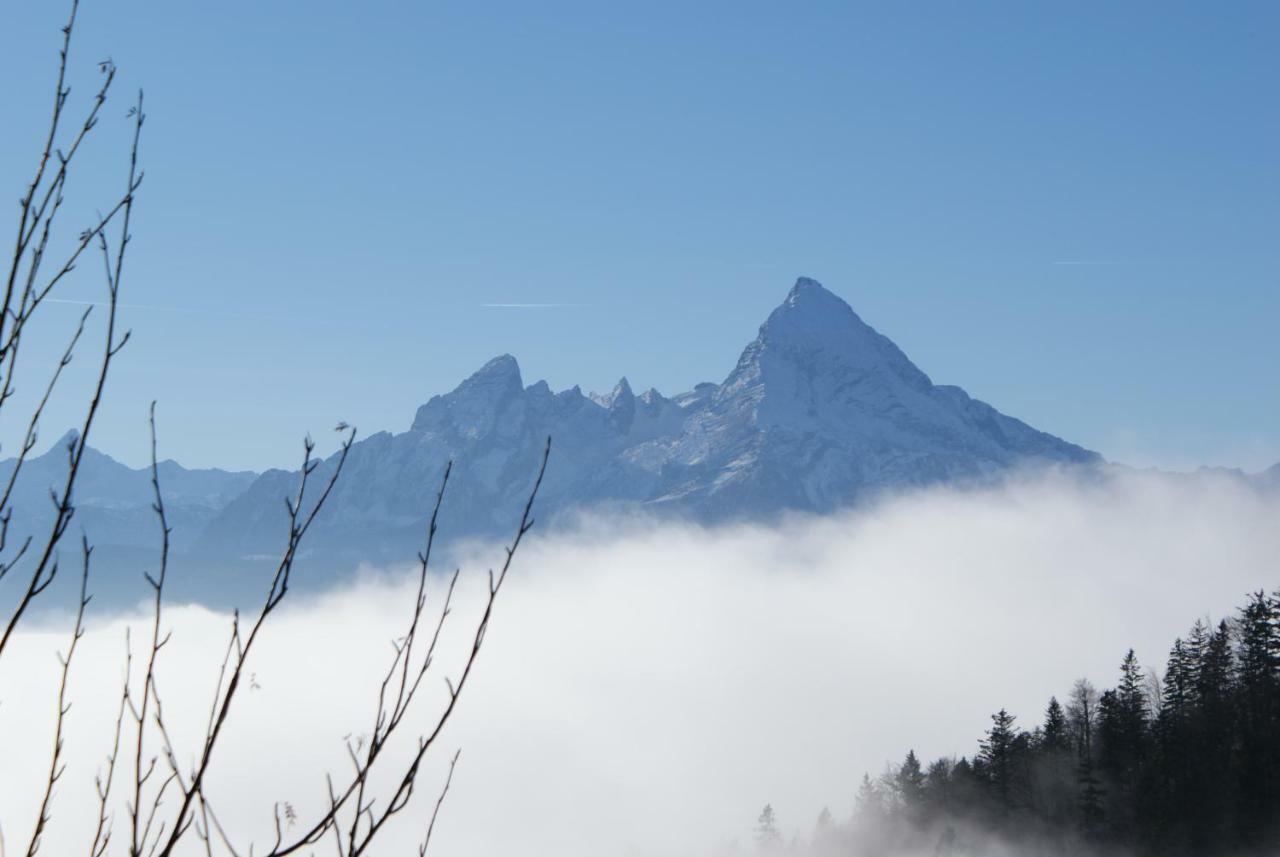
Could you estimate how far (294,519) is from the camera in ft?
12.0

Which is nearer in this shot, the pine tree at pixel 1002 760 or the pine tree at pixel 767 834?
the pine tree at pixel 1002 760

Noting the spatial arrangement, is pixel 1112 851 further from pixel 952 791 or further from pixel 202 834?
pixel 202 834

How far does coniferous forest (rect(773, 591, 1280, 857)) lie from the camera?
201ft

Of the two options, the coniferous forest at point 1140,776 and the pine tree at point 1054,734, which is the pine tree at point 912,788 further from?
the pine tree at point 1054,734

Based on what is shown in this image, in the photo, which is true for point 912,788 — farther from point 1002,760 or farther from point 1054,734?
point 1002,760

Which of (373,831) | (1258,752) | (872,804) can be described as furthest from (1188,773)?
(373,831)

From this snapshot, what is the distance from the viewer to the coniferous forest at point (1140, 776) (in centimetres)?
6119

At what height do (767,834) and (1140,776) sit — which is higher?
(1140,776)

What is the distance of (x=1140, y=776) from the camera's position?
2611 inches

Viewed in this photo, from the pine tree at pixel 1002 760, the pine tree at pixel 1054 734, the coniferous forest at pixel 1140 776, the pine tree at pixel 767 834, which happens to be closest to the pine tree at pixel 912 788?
the coniferous forest at pixel 1140 776

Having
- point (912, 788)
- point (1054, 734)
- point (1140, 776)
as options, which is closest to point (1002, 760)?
point (1054, 734)

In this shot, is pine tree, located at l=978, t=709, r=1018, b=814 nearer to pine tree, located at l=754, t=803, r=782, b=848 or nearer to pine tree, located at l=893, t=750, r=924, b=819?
pine tree, located at l=893, t=750, r=924, b=819

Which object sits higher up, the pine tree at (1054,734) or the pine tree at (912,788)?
the pine tree at (1054,734)

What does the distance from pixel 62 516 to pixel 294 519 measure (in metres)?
0.69
